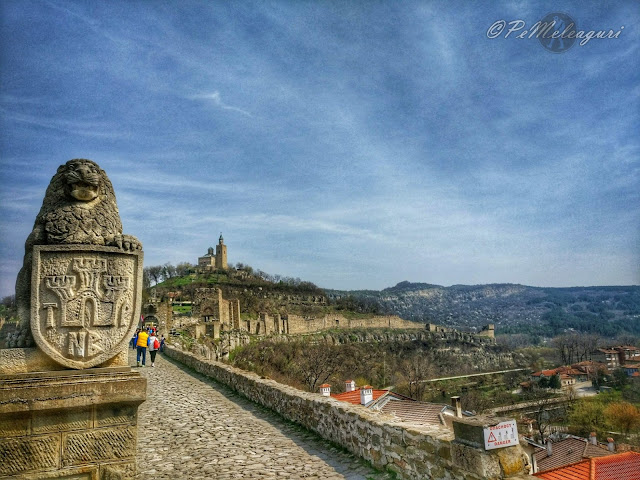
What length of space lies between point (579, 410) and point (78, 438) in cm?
4084

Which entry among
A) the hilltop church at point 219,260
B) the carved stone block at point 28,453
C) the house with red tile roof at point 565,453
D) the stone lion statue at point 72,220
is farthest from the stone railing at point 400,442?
the hilltop church at point 219,260

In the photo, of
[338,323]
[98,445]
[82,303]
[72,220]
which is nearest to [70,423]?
[98,445]

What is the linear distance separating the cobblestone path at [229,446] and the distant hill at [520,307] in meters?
83.2

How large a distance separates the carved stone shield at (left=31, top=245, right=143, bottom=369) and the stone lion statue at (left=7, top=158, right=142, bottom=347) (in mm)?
110

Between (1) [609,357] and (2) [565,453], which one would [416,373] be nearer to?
(2) [565,453]

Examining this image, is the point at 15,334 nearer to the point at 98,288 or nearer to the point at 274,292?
the point at 98,288

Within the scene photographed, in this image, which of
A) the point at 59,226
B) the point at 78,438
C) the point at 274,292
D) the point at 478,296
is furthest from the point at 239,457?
the point at 478,296

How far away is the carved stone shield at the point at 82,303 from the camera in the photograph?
10.3 ft

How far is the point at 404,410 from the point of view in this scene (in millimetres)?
15430

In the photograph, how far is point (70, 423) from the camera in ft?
9.98

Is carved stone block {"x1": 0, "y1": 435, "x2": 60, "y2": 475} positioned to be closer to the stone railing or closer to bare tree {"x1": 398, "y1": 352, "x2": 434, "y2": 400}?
the stone railing

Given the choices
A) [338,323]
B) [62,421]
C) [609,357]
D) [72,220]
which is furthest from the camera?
[338,323]

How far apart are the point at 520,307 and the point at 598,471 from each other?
171108 mm

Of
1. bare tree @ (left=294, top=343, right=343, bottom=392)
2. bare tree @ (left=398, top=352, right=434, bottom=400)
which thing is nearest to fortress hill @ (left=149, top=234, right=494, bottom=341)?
bare tree @ (left=294, top=343, right=343, bottom=392)
